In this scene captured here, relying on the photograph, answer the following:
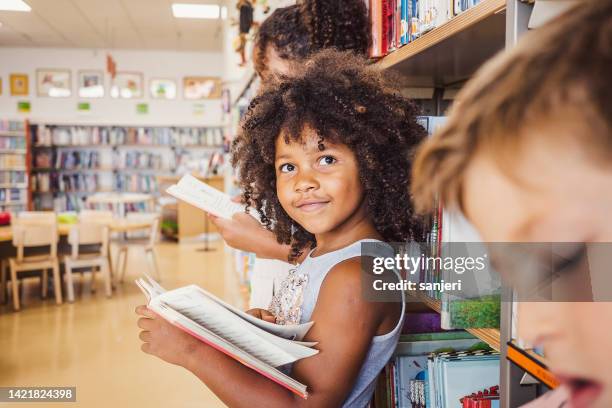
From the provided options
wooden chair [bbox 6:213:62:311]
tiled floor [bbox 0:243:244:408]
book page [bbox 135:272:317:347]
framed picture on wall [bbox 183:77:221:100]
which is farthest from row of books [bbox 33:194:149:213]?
book page [bbox 135:272:317:347]

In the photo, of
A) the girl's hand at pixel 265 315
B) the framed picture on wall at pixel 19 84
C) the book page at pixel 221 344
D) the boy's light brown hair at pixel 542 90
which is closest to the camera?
the boy's light brown hair at pixel 542 90

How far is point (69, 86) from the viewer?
987 centimetres

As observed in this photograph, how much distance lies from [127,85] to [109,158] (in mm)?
1568

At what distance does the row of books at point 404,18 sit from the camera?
93 cm

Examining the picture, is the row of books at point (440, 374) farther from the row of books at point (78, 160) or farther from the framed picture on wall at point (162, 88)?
the framed picture on wall at point (162, 88)

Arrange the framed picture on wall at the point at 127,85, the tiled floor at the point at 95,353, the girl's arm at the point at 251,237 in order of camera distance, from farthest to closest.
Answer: the framed picture on wall at the point at 127,85
the tiled floor at the point at 95,353
the girl's arm at the point at 251,237

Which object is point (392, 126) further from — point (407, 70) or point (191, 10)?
point (191, 10)

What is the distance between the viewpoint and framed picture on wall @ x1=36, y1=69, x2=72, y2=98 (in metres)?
9.77

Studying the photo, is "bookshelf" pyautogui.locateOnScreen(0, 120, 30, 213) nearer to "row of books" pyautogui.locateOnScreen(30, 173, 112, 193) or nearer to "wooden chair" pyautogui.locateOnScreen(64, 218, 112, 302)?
"row of books" pyautogui.locateOnScreen(30, 173, 112, 193)

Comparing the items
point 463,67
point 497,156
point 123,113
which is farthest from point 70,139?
point 497,156

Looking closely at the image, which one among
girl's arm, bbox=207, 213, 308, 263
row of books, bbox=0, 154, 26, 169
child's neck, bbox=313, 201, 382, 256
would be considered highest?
row of books, bbox=0, 154, 26, 169

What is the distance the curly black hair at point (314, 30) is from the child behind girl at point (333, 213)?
0.84ft

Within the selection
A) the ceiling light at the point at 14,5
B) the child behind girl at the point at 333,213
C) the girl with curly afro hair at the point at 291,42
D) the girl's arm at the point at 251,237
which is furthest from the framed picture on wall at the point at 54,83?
the child behind girl at the point at 333,213

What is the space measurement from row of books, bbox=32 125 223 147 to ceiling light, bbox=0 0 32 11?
2.15 meters
